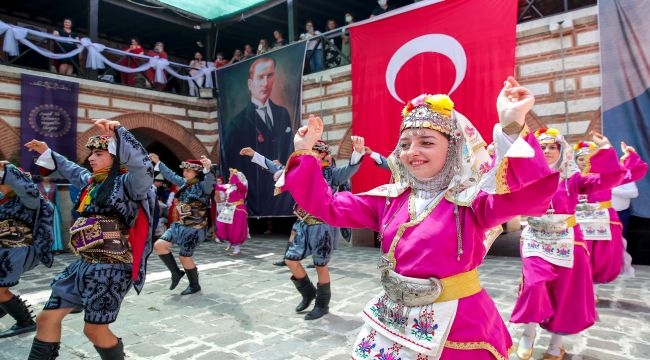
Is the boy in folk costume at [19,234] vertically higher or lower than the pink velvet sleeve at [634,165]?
lower

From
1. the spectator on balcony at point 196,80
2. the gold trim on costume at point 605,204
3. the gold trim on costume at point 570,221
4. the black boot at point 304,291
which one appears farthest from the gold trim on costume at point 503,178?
the spectator on balcony at point 196,80

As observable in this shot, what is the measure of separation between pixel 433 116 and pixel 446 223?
50 cm

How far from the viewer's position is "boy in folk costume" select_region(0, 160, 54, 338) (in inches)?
170

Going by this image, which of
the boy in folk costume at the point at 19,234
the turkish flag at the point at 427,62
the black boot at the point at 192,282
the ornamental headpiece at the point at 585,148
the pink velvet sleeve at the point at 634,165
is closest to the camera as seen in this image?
the boy in folk costume at the point at 19,234

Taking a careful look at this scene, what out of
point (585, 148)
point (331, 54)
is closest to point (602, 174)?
point (585, 148)

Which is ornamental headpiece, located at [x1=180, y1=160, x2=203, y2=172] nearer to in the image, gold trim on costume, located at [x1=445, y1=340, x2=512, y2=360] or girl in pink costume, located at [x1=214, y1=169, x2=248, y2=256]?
girl in pink costume, located at [x1=214, y1=169, x2=248, y2=256]

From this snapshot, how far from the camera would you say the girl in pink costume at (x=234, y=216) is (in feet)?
33.6

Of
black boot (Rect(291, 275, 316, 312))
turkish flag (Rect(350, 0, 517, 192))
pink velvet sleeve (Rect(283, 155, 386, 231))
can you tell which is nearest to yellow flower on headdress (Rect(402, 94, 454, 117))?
pink velvet sleeve (Rect(283, 155, 386, 231))

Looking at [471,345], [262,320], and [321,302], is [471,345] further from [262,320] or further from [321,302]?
[262,320]

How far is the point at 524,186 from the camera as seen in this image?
5.52 ft

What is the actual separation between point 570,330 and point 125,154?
12.2 ft

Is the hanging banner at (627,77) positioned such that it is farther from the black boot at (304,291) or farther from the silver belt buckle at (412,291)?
the silver belt buckle at (412,291)

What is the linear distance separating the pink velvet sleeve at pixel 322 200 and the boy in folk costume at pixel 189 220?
4.19 m

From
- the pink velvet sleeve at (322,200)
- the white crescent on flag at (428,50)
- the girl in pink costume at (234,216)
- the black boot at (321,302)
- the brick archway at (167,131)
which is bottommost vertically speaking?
the black boot at (321,302)
